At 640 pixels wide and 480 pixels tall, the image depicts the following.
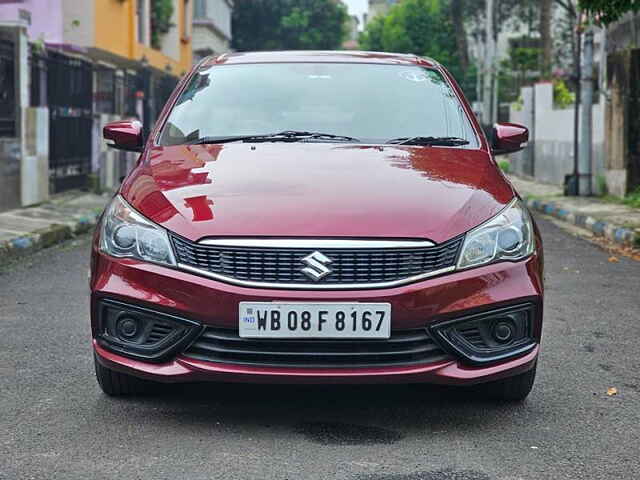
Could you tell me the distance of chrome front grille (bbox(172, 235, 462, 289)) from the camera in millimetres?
4258

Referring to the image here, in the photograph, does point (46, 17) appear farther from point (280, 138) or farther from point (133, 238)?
point (133, 238)

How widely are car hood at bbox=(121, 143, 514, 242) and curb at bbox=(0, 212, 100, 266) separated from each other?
584 cm

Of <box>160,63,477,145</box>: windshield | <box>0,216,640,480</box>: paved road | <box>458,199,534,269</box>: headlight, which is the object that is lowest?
<box>0,216,640,480</box>: paved road

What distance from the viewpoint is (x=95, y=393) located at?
5.04 meters

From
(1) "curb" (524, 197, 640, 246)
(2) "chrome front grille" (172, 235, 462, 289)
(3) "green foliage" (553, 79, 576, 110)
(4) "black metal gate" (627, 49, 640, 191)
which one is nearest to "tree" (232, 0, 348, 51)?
(3) "green foliage" (553, 79, 576, 110)

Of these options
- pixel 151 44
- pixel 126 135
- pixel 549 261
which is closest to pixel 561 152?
pixel 549 261

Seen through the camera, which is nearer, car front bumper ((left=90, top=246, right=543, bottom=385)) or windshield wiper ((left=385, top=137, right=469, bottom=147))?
car front bumper ((left=90, top=246, right=543, bottom=385))

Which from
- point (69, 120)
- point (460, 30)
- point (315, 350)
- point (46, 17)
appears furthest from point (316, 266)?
point (460, 30)

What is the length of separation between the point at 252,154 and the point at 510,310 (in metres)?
1.36

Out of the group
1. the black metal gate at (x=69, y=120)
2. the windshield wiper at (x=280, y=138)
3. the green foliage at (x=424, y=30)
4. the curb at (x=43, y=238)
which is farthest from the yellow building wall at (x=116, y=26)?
the green foliage at (x=424, y=30)

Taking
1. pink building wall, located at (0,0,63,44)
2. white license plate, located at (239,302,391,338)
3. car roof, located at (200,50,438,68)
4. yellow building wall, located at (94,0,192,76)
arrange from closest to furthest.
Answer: white license plate, located at (239,302,391,338) → car roof, located at (200,50,438,68) → pink building wall, located at (0,0,63,44) → yellow building wall, located at (94,0,192,76)

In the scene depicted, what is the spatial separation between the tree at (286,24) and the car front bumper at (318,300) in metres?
55.7

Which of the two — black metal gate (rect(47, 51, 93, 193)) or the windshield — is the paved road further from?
black metal gate (rect(47, 51, 93, 193))

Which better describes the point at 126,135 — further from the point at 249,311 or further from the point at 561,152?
the point at 561,152
